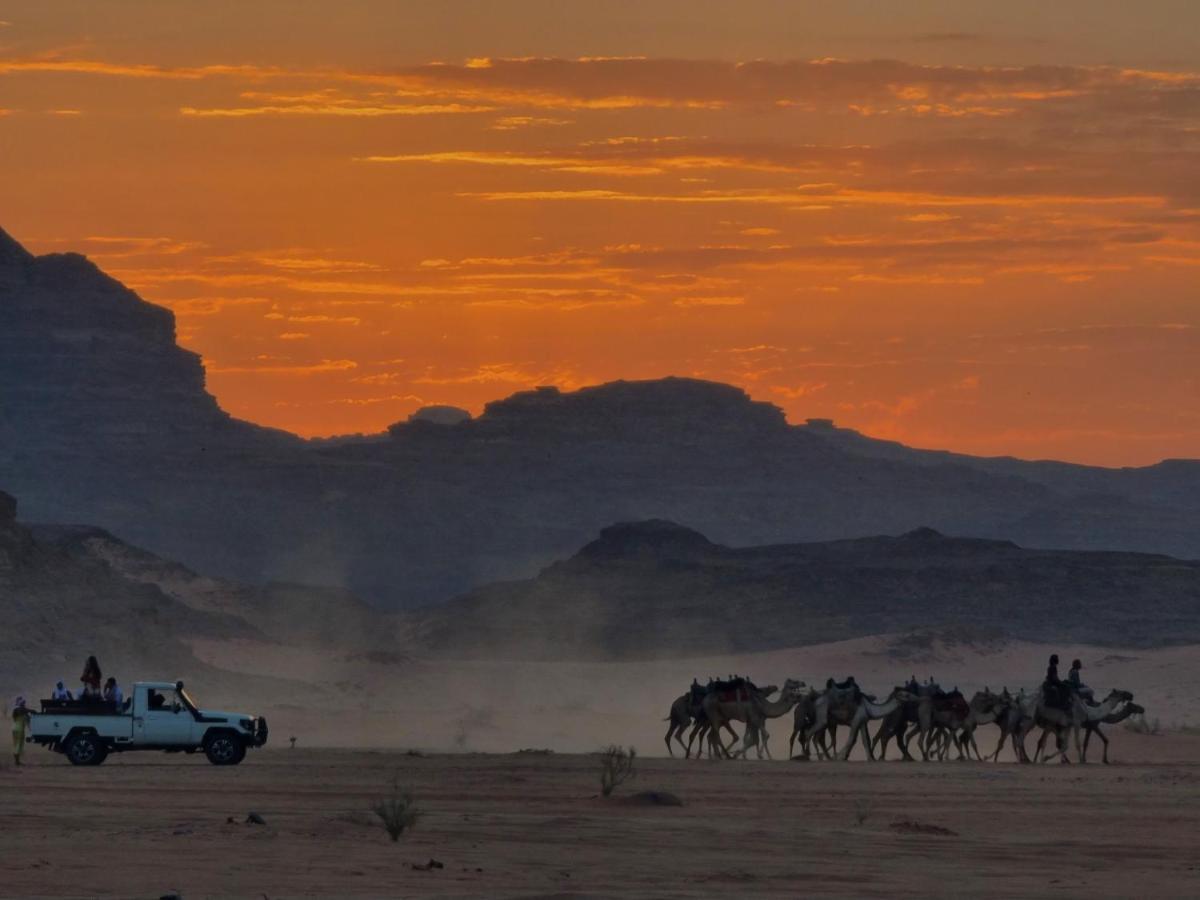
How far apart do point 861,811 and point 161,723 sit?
44.9 feet

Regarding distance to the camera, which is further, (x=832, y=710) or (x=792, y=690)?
(x=792, y=690)

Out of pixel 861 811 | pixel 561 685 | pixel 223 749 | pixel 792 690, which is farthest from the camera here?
pixel 561 685

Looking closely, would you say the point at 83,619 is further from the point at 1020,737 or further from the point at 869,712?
the point at 1020,737

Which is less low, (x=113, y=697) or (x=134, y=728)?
(x=113, y=697)

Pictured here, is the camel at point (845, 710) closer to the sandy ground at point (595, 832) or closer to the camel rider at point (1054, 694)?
the camel rider at point (1054, 694)

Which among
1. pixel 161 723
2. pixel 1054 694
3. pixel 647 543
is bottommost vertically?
pixel 161 723

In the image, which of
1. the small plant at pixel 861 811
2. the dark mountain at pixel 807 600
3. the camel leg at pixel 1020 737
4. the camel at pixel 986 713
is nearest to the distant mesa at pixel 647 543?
the dark mountain at pixel 807 600

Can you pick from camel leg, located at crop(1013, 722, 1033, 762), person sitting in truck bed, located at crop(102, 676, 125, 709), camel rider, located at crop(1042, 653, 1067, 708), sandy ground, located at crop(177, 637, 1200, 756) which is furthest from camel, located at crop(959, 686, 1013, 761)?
sandy ground, located at crop(177, 637, 1200, 756)

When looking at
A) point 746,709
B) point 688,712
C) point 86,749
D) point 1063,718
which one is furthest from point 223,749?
point 1063,718

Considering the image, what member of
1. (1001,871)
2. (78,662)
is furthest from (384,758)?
(78,662)

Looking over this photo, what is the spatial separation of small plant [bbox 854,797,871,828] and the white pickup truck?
11227mm

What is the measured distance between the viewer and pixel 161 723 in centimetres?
3788

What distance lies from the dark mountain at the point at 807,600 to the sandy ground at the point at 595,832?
73.2 m

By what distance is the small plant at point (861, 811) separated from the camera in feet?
89.5
